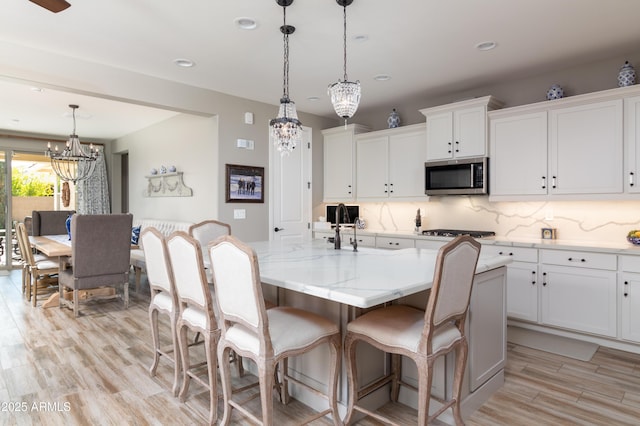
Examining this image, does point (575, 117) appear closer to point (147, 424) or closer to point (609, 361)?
point (609, 361)

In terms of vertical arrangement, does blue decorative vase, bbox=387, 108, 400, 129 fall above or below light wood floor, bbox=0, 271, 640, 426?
above

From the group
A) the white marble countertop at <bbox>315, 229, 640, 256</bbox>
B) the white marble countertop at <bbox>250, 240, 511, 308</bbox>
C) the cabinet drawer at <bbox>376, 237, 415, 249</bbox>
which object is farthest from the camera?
the cabinet drawer at <bbox>376, 237, 415, 249</bbox>

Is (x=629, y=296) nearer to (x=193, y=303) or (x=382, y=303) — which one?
(x=382, y=303)

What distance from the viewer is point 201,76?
159 inches

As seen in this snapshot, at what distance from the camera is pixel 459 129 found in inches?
167

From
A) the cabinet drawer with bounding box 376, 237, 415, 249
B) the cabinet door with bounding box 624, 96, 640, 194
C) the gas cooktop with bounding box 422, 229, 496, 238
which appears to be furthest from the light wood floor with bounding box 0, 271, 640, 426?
the cabinet drawer with bounding box 376, 237, 415, 249

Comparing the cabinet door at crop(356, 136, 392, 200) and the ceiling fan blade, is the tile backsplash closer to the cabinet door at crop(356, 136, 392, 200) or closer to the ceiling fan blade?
the cabinet door at crop(356, 136, 392, 200)

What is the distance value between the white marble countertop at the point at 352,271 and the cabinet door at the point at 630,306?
56.4 inches

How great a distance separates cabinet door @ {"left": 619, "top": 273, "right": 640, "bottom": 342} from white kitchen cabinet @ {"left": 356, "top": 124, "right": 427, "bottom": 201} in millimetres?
2162

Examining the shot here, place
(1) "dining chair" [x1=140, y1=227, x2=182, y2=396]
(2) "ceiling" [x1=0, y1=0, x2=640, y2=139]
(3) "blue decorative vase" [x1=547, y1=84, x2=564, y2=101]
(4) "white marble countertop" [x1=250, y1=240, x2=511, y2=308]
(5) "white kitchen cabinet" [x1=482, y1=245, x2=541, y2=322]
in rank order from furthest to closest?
1. (3) "blue decorative vase" [x1=547, y1=84, x2=564, y2=101]
2. (5) "white kitchen cabinet" [x1=482, y1=245, x2=541, y2=322]
3. (2) "ceiling" [x1=0, y1=0, x2=640, y2=139]
4. (1) "dining chair" [x1=140, y1=227, x2=182, y2=396]
5. (4) "white marble countertop" [x1=250, y1=240, x2=511, y2=308]

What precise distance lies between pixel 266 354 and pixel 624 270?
3025mm

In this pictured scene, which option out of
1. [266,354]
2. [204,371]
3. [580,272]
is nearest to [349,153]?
[580,272]

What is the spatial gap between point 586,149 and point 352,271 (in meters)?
2.77

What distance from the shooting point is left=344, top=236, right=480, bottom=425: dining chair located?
1.69 m
